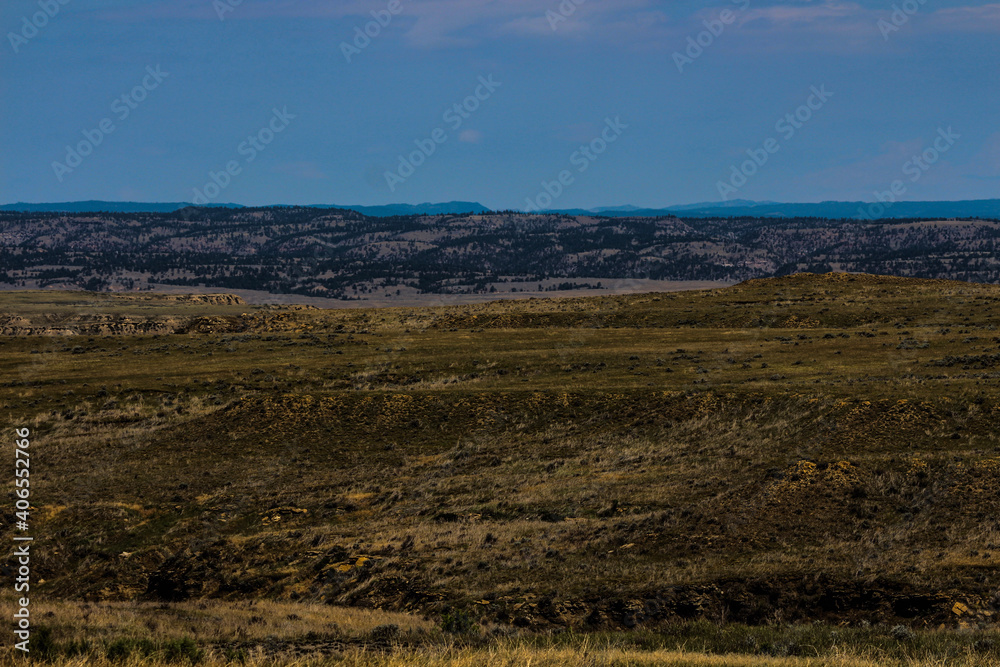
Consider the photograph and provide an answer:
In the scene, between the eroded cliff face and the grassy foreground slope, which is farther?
the eroded cliff face

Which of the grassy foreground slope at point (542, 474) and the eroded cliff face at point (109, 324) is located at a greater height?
the eroded cliff face at point (109, 324)

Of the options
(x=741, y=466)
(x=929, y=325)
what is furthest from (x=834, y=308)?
(x=741, y=466)

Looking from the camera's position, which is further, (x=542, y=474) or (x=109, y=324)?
(x=109, y=324)

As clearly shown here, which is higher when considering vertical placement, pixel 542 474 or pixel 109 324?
pixel 109 324

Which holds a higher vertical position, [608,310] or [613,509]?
[608,310]

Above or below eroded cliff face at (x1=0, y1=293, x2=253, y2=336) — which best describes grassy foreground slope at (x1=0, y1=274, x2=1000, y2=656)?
below

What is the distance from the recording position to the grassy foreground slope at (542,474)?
18625 mm

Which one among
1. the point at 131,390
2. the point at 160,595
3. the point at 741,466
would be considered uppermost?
the point at 131,390

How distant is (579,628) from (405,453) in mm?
21037

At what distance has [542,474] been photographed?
102 ft

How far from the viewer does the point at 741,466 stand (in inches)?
1115

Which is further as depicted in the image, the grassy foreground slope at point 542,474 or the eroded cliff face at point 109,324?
the eroded cliff face at point 109,324

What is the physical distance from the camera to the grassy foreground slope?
18.6 meters

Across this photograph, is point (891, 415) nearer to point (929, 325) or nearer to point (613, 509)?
point (613, 509)
